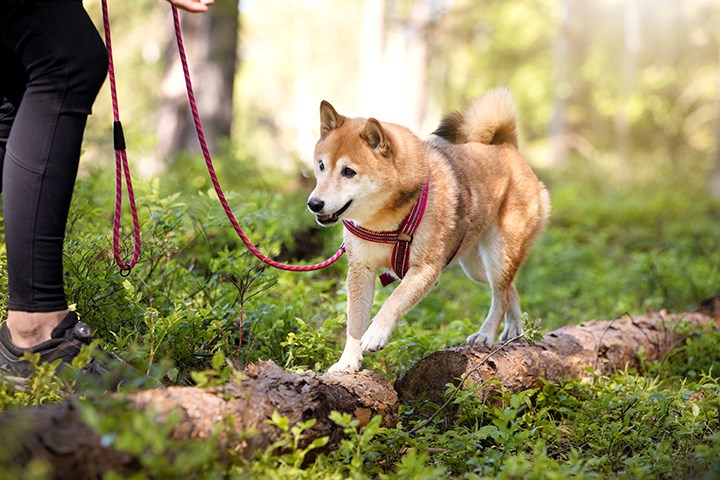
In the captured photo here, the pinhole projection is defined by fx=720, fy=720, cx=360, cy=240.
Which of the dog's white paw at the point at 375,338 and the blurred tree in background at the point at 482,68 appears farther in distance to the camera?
the blurred tree in background at the point at 482,68

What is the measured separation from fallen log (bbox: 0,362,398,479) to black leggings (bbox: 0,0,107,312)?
58 centimetres

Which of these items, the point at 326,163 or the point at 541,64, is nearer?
the point at 326,163

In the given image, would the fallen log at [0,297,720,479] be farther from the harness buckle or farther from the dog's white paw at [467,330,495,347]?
the harness buckle

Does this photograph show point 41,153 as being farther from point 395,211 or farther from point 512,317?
point 512,317

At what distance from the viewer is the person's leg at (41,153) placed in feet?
8.56

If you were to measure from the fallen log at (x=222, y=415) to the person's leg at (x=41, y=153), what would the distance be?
52cm

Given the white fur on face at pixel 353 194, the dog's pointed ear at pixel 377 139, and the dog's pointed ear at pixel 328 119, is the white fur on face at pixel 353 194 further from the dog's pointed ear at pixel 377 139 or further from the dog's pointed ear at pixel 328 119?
the dog's pointed ear at pixel 328 119

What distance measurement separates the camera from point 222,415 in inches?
94.3

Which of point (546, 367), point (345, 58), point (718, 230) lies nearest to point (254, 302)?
point (546, 367)

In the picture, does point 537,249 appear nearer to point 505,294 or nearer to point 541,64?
point 505,294

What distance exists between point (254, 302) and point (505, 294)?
5.06 ft

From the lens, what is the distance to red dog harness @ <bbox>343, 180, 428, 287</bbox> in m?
3.69

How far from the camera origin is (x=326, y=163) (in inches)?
154

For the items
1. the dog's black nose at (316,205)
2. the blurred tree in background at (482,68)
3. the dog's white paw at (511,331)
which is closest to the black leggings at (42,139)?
the dog's black nose at (316,205)
